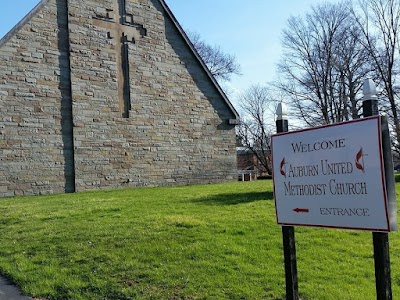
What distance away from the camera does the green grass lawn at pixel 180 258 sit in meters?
4.82

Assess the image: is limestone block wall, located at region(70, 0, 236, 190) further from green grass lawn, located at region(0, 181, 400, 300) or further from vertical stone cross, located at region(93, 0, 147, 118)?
green grass lawn, located at region(0, 181, 400, 300)

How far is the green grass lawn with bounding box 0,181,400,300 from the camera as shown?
15.8 feet

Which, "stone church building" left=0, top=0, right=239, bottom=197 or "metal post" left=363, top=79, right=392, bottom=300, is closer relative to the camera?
"metal post" left=363, top=79, right=392, bottom=300

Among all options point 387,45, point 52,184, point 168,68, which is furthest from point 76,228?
point 387,45

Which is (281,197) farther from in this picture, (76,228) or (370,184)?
(76,228)

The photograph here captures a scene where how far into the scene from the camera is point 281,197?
165 inches

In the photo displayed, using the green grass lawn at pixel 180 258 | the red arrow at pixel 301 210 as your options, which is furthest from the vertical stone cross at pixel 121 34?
the red arrow at pixel 301 210

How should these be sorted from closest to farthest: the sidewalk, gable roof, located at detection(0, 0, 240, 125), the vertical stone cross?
the sidewalk → gable roof, located at detection(0, 0, 240, 125) → the vertical stone cross

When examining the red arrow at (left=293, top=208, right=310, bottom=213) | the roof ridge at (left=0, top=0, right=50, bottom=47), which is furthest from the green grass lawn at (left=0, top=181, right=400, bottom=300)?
the roof ridge at (left=0, top=0, right=50, bottom=47)

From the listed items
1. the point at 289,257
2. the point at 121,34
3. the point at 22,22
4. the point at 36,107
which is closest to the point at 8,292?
the point at 289,257

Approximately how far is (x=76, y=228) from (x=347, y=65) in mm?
35143

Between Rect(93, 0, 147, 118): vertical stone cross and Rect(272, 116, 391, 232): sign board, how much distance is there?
51.6ft

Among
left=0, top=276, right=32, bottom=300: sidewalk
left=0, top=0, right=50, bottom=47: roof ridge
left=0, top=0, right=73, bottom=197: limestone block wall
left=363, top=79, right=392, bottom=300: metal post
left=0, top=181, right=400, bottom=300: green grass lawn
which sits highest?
left=0, top=0, right=50, bottom=47: roof ridge

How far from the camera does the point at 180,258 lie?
19.0 ft
